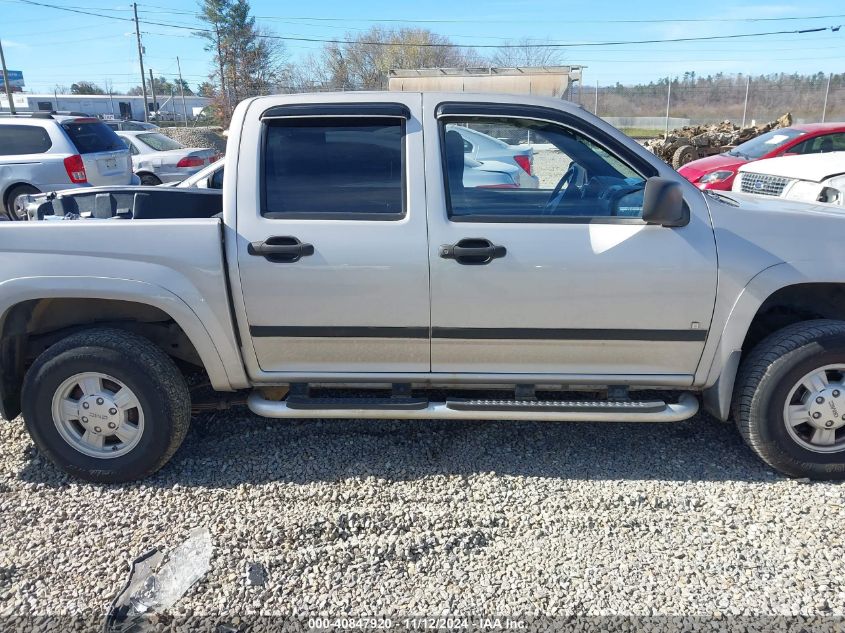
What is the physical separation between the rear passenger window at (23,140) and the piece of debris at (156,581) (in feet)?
32.6

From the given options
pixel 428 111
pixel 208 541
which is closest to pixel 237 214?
pixel 428 111

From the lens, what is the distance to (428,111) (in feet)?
11.0

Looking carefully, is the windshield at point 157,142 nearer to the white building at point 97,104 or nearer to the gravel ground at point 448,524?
the gravel ground at point 448,524

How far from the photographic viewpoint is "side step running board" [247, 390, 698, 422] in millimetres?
3361

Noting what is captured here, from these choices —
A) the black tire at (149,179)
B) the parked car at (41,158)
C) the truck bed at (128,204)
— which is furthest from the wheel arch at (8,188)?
the truck bed at (128,204)

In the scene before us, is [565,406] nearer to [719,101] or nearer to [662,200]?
[662,200]

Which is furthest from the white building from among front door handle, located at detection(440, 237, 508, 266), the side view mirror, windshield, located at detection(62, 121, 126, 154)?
the side view mirror

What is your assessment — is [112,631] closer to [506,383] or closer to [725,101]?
[506,383]

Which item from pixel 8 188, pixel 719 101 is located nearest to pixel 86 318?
pixel 8 188

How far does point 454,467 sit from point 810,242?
2174mm

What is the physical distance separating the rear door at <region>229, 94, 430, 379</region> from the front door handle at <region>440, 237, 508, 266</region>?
0.12 metres

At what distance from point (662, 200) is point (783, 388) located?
1.19 metres

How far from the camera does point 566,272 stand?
3.20 metres

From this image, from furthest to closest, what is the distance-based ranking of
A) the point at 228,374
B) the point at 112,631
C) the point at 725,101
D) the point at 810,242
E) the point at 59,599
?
the point at 725,101
the point at 228,374
the point at 810,242
the point at 59,599
the point at 112,631
